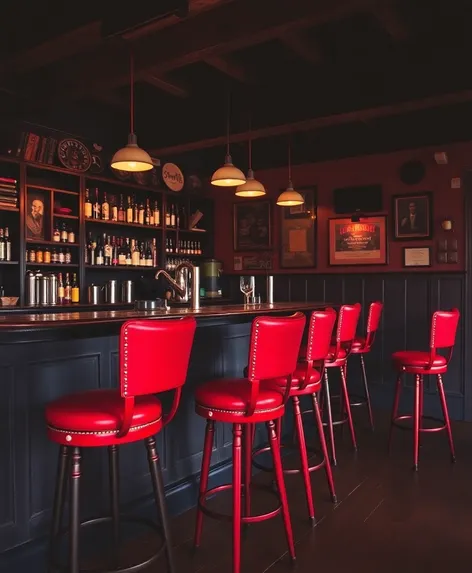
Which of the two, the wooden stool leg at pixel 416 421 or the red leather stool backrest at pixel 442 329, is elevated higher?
the red leather stool backrest at pixel 442 329

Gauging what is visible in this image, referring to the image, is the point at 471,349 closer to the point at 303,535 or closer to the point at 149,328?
the point at 303,535

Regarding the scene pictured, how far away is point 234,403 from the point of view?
2.11m

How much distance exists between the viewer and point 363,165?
548 cm

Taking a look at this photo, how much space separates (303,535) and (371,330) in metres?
1.99

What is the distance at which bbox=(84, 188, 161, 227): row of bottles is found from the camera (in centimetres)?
517

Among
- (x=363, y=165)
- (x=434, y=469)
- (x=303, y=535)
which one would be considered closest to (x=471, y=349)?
(x=434, y=469)

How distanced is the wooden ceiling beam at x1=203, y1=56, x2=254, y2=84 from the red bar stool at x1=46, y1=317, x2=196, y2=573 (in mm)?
2557

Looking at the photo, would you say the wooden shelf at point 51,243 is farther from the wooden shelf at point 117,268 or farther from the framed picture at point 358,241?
the framed picture at point 358,241

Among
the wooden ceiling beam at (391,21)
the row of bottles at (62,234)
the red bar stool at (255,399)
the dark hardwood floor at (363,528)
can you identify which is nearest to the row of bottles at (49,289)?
the row of bottles at (62,234)

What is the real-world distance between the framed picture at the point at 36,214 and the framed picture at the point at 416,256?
3.47 meters

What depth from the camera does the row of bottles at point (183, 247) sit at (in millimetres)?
6129

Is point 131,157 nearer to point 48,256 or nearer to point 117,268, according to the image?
point 48,256

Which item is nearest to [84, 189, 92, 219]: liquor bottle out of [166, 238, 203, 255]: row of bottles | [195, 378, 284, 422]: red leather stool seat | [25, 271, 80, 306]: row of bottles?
[25, 271, 80, 306]: row of bottles

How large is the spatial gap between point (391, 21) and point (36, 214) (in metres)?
3.33
